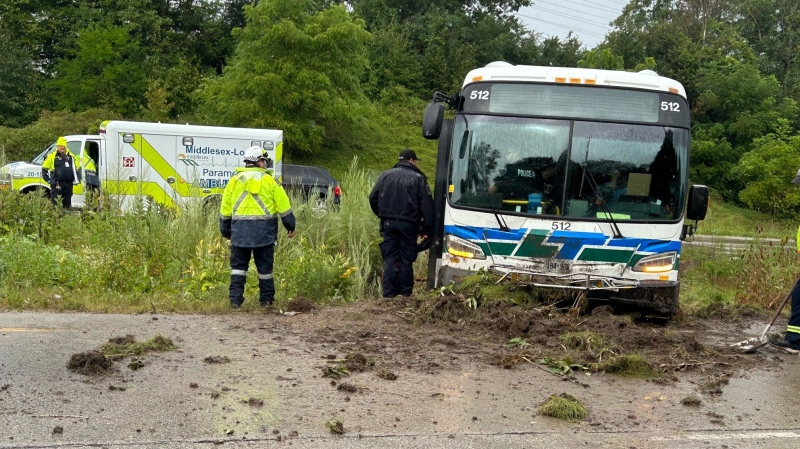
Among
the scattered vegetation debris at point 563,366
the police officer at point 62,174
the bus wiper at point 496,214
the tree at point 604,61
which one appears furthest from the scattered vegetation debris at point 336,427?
the tree at point 604,61

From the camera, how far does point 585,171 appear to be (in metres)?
8.76

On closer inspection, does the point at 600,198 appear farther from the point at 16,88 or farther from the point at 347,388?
the point at 16,88

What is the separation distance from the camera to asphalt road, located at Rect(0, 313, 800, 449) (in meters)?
5.02

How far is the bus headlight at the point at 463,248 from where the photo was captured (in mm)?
8773

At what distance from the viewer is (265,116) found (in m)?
30.9

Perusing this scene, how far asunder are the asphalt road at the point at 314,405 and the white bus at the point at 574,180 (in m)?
1.89

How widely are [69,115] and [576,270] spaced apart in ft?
97.4

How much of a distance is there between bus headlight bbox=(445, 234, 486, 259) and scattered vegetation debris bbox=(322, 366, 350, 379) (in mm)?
2782

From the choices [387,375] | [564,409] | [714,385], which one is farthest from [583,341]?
[387,375]

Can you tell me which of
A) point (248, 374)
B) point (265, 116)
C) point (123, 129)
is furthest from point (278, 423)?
point (265, 116)

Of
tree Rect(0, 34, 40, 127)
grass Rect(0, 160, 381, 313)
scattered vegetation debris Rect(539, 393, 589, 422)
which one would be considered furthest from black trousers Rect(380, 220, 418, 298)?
tree Rect(0, 34, 40, 127)

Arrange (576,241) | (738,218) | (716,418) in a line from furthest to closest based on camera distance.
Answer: (738,218), (576,241), (716,418)

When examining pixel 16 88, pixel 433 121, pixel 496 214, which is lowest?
pixel 496 214

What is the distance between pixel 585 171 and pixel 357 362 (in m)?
3.49
